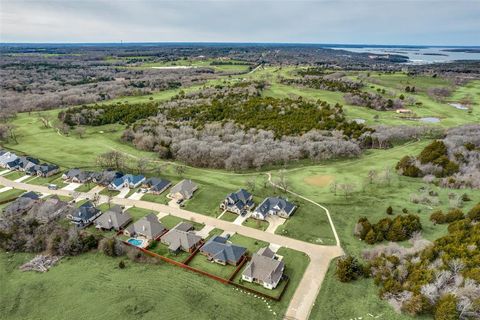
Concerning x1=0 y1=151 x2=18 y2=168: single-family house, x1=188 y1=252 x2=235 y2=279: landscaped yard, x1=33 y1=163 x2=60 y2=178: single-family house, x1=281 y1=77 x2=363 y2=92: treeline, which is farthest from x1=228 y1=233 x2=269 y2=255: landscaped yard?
x1=281 y1=77 x2=363 y2=92: treeline

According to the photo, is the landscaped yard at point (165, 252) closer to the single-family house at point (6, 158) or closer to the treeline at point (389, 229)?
the treeline at point (389, 229)

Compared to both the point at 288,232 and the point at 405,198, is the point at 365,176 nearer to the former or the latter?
the point at 405,198

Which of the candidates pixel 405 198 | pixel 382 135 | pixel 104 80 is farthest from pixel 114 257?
pixel 104 80

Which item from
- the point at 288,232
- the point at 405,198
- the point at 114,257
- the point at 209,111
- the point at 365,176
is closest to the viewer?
the point at 114,257

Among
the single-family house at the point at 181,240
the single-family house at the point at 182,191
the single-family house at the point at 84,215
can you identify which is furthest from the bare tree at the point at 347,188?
the single-family house at the point at 84,215

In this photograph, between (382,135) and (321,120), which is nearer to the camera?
(382,135)

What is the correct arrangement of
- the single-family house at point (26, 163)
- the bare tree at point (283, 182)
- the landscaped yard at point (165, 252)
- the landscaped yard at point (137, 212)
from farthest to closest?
the single-family house at point (26, 163), the bare tree at point (283, 182), the landscaped yard at point (137, 212), the landscaped yard at point (165, 252)

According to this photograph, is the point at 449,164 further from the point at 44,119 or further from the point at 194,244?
the point at 44,119
